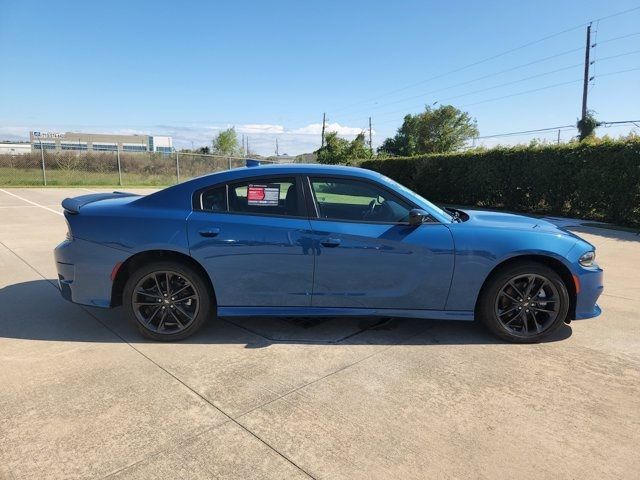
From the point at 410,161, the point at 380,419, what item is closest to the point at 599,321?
the point at 380,419

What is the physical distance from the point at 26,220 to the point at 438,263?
1091 cm

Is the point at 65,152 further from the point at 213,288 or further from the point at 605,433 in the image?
the point at 605,433

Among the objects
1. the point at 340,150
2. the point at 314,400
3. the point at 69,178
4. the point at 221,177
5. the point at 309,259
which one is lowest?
the point at 314,400

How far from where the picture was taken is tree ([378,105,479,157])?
5891 cm

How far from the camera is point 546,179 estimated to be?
1360 cm

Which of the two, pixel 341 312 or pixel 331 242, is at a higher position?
pixel 331 242

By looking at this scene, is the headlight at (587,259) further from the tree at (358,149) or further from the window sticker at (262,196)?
the tree at (358,149)

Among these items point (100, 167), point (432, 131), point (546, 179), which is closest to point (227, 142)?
point (432, 131)

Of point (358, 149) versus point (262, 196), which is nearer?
point (262, 196)

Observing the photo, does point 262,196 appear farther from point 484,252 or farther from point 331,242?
point 484,252

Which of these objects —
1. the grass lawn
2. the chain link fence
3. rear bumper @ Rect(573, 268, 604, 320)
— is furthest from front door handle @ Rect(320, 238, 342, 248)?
the grass lawn

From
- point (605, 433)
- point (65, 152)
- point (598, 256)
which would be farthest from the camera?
point (65, 152)

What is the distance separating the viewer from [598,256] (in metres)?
7.79

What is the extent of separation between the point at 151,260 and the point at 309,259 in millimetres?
1362
